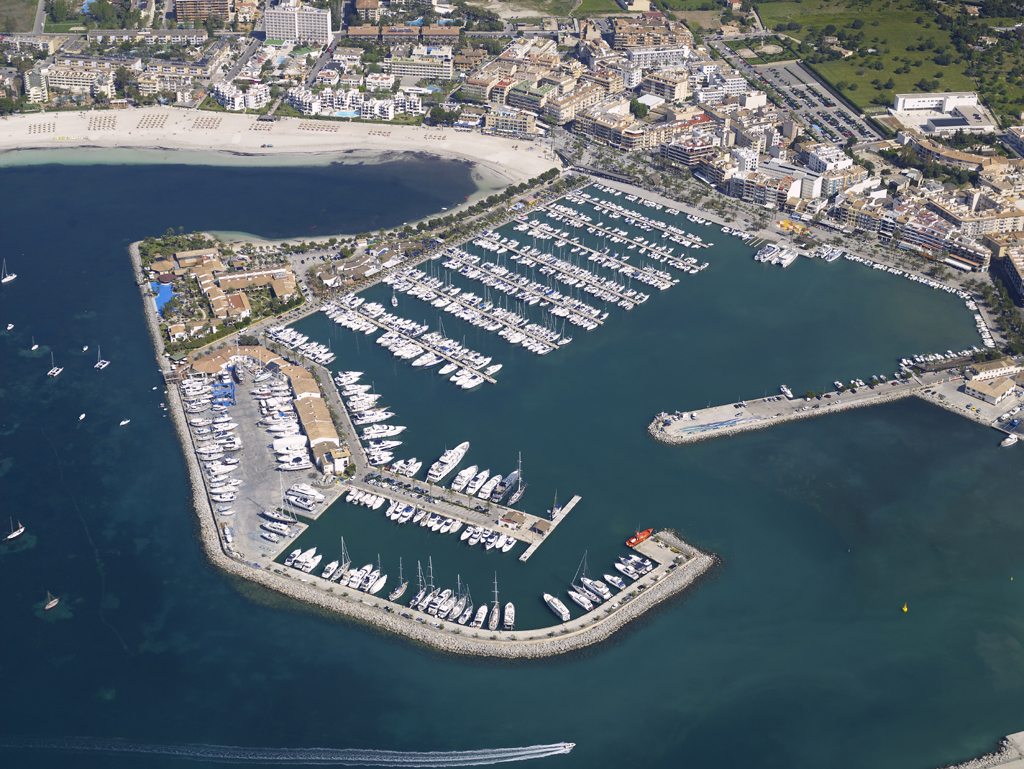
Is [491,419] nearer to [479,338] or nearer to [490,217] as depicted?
[479,338]

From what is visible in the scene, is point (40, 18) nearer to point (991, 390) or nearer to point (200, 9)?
point (200, 9)

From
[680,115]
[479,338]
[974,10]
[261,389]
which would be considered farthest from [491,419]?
[974,10]

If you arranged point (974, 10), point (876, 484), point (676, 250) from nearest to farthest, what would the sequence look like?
point (876, 484)
point (676, 250)
point (974, 10)

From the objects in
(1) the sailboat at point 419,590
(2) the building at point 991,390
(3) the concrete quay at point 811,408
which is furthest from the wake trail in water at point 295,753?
(2) the building at point 991,390

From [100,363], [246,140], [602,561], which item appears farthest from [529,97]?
[602,561]

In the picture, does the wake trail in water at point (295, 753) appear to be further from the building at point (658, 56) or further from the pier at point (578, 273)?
the building at point (658, 56)

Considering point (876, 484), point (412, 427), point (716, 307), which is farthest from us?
point (716, 307)

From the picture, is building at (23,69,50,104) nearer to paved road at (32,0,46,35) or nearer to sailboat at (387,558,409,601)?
paved road at (32,0,46,35)
